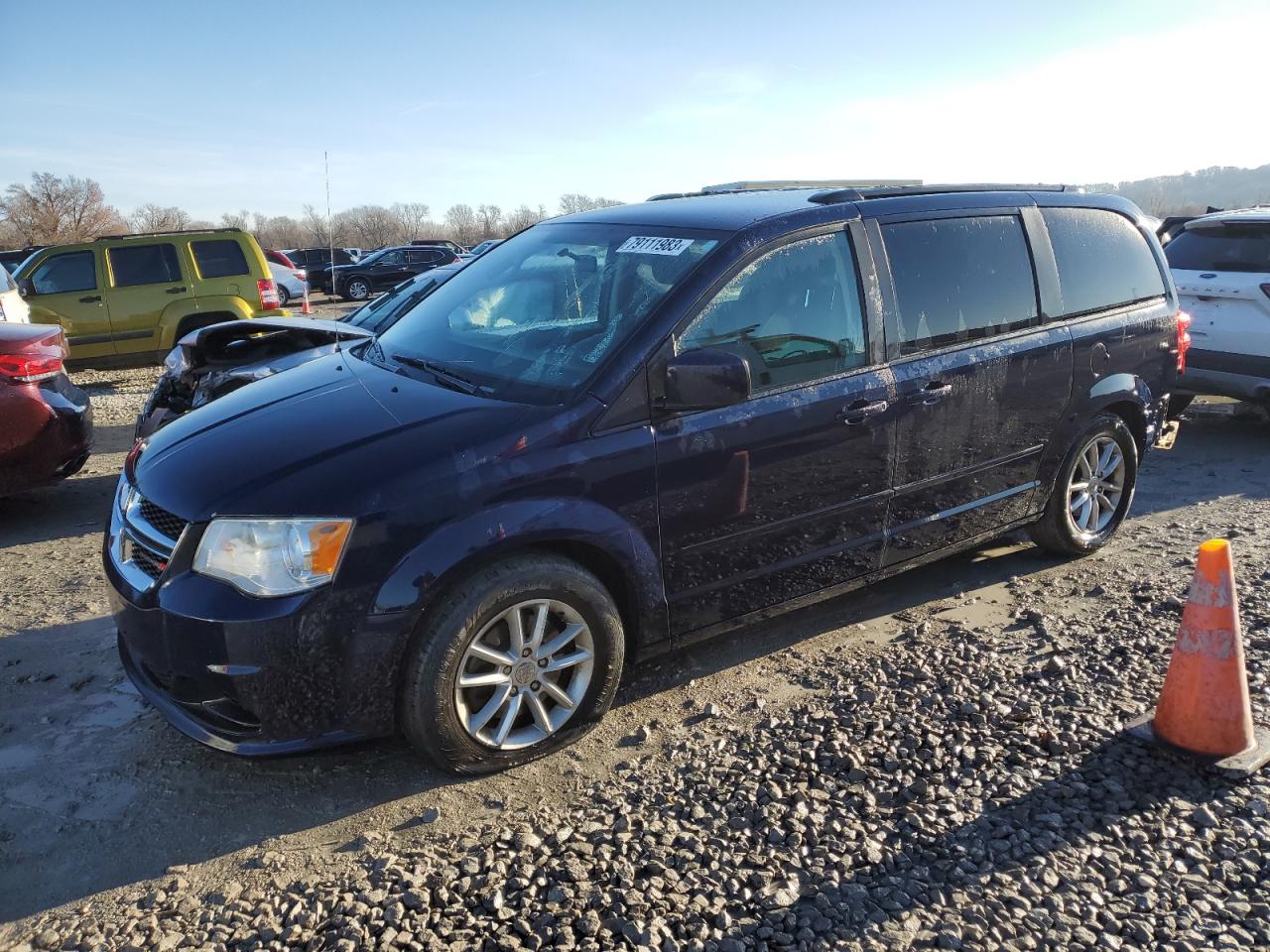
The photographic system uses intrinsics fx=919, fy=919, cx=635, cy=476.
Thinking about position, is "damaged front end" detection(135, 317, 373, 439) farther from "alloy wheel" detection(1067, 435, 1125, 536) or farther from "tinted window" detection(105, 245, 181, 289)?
"tinted window" detection(105, 245, 181, 289)

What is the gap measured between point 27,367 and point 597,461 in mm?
4470

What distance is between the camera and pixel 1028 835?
288 cm

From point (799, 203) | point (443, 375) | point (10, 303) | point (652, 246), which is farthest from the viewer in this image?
point (10, 303)

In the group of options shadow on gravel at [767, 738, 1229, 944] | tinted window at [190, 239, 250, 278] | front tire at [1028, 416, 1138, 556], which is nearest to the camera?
shadow on gravel at [767, 738, 1229, 944]

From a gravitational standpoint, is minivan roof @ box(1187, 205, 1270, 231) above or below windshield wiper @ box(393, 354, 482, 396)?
above

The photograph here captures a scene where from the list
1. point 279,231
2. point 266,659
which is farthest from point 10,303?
point 279,231

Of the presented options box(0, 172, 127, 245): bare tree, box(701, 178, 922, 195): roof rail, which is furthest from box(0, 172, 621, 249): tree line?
box(701, 178, 922, 195): roof rail

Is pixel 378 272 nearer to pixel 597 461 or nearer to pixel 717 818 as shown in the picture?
pixel 597 461

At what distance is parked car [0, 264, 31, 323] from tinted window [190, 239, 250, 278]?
2.46 metres

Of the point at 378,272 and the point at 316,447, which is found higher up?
the point at 378,272

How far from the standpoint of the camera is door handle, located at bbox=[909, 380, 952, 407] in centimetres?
409

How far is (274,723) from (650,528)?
144cm

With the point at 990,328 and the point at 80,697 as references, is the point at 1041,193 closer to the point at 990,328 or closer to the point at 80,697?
the point at 990,328

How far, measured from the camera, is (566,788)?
3178 mm
